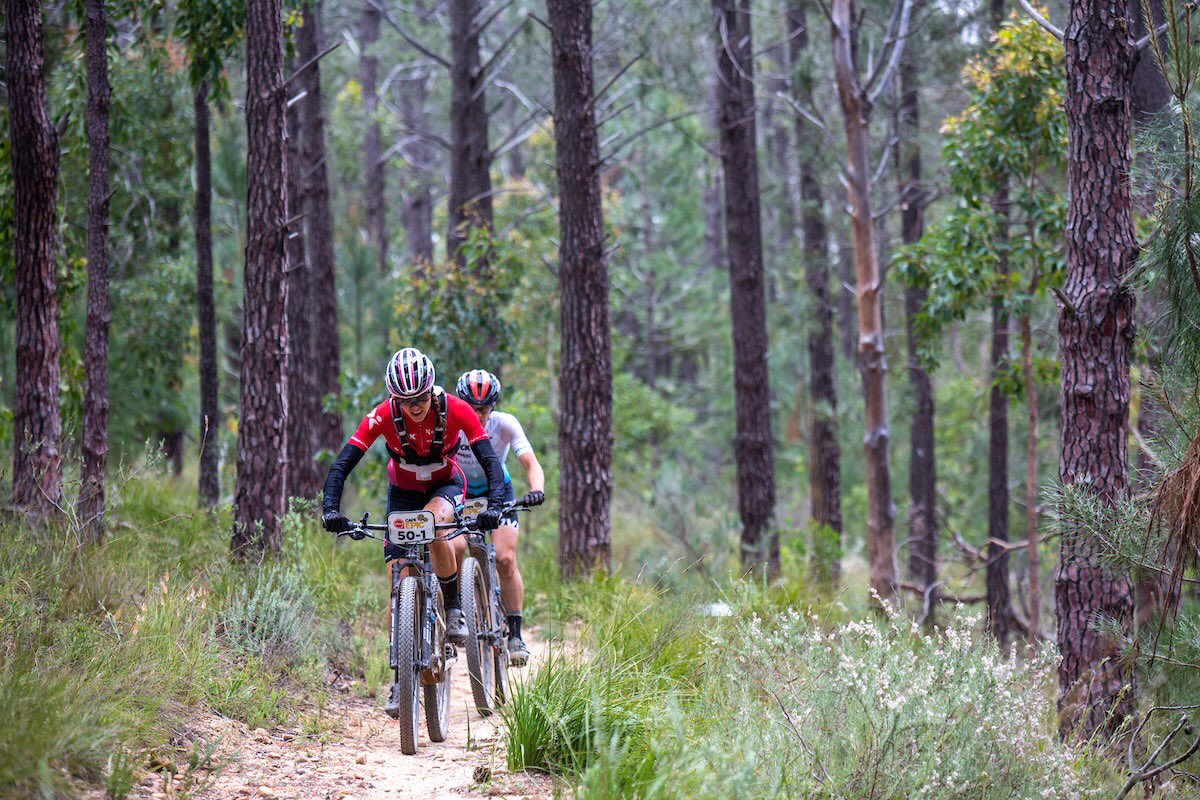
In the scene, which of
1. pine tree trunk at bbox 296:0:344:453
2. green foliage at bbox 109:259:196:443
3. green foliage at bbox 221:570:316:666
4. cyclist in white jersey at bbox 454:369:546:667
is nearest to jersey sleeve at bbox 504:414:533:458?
cyclist in white jersey at bbox 454:369:546:667

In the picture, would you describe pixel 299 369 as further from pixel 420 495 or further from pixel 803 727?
pixel 803 727

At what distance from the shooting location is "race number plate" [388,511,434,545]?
243 inches

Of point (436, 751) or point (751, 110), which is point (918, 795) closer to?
point (436, 751)

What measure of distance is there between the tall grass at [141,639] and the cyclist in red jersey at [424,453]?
1.06 metres

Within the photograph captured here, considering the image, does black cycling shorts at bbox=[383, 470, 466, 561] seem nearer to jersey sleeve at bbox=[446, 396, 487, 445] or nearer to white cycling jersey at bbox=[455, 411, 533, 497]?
jersey sleeve at bbox=[446, 396, 487, 445]

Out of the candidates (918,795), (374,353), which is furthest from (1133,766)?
(374,353)

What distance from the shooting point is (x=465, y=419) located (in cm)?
664

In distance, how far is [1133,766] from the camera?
581 cm

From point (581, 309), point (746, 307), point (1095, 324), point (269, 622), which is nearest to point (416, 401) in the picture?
point (269, 622)

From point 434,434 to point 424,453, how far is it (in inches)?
5.6

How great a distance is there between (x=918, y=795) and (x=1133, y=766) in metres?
2.02

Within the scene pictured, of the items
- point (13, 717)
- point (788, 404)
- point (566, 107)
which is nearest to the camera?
point (13, 717)

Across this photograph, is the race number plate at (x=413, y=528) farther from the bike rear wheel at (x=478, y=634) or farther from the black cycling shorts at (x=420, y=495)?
the bike rear wheel at (x=478, y=634)

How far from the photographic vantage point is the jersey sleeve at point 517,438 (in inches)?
299
